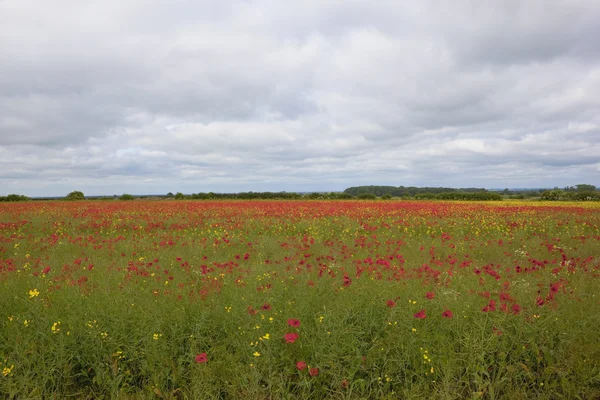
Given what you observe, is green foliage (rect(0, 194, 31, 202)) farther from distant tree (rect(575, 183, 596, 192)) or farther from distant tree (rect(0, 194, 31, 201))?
distant tree (rect(575, 183, 596, 192))

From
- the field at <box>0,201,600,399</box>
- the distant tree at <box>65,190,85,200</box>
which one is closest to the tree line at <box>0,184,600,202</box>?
the distant tree at <box>65,190,85,200</box>

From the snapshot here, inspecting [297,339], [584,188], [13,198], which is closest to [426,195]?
[584,188]

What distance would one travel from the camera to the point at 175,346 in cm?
396

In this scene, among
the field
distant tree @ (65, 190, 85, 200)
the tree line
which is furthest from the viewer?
distant tree @ (65, 190, 85, 200)

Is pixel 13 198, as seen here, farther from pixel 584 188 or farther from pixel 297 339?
pixel 584 188

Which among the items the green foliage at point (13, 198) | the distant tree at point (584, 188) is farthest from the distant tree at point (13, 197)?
the distant tree at point (584, 188)

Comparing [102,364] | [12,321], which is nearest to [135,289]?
[12,321]

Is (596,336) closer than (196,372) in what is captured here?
No

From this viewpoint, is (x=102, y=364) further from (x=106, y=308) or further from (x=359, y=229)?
(x=359, y=229)

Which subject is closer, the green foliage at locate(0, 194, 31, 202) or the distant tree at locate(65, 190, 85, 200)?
the green foliage at locate(0, 194, 31, 202)

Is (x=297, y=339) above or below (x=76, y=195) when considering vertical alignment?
below

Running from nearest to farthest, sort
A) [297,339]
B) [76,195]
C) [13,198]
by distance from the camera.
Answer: [297,339] → [13,198] → [76,195]

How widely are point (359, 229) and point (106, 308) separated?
10291 millimetres

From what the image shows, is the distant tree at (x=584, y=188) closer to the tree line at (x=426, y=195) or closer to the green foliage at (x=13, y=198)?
the tree line at (x=426, y=195)
